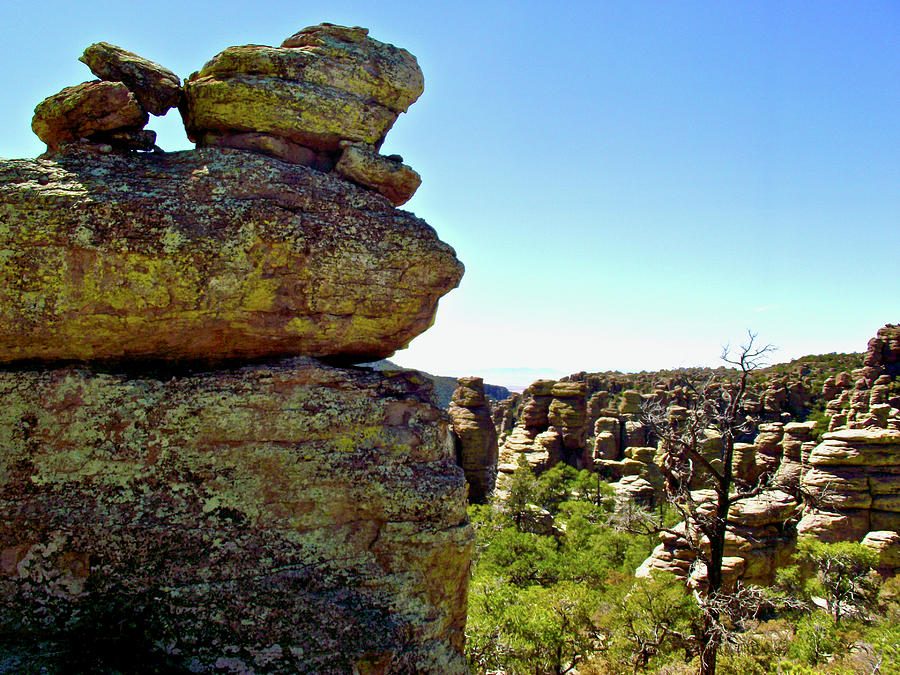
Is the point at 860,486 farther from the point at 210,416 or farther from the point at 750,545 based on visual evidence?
the point at 210,416

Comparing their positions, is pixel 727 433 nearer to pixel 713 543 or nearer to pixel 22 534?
pixel 713 543

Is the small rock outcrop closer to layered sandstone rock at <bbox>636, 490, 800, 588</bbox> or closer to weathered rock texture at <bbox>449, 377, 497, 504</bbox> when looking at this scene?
layered sandstone rock at <bbox>636, 490, 800, 588</bbox>

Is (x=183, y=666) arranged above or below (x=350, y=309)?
below

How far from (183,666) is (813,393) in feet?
253

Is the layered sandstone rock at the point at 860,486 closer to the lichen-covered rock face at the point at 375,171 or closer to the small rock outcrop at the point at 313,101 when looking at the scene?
the lichen-covered rock face at the point at 375,171

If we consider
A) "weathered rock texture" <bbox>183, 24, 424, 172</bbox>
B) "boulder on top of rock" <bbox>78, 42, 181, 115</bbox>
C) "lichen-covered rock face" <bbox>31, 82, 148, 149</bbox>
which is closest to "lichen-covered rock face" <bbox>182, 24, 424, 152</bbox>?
"weathered rock texture" <bbox>183, 24, 424, 172</bbox>

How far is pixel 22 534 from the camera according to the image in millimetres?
5902

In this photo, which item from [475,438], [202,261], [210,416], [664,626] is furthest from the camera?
[475,438]

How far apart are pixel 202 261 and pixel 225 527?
327cm

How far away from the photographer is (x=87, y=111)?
280 inches

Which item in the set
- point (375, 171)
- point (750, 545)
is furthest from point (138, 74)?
point (750, 545)

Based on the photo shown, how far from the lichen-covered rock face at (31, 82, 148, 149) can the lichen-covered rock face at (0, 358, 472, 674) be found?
3.36 meters

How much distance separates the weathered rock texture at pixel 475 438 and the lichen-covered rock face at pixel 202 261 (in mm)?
27440

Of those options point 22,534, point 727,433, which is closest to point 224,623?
point 22,534
